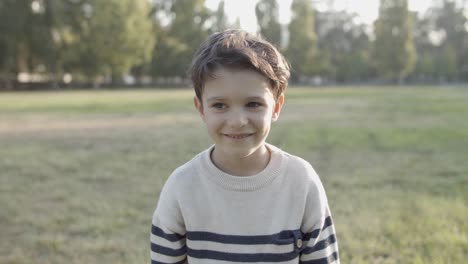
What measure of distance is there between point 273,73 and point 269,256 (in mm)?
654

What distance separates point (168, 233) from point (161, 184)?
9.37 feet

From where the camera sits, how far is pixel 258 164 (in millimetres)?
1658

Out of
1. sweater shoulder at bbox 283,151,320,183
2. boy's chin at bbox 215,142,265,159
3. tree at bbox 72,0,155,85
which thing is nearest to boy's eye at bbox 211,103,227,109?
boy's chin at bbox 215,142,265,159

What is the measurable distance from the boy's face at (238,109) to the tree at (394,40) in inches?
1644

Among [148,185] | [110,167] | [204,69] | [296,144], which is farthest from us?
[296,144]

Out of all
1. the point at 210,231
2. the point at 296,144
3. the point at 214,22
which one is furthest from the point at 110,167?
the point at 214,22

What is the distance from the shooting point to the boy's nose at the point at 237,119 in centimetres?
153

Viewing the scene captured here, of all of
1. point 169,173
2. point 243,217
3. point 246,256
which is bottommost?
point 169,173

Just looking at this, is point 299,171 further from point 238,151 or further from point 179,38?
point 179,38

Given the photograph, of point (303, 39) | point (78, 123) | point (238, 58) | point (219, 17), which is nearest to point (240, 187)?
point (238, 58)

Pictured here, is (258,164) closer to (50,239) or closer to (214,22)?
(50,239)

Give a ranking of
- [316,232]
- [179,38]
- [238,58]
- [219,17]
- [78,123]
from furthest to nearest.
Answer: [219,17] < [179,38] < [78,123] < [316,232] < [238,58]

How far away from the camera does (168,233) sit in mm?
1626

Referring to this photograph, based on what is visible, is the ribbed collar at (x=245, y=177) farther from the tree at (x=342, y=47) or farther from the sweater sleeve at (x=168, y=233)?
the tree at (x=342, y=47)
